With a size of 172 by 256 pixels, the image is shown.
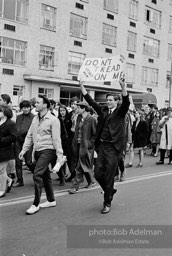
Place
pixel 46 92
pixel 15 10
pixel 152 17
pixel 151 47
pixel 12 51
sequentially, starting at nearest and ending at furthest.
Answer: pixel 15 10, pixel 12 51, pixel 46 92, pixel 152 17, pixel 151 47

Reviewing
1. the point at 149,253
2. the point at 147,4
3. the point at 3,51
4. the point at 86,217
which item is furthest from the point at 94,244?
the point at 147,4

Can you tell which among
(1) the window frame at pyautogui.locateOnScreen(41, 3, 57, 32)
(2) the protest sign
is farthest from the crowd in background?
(1) the window frame at pyautogui.locateOnScreen(41, 3, 57, 32)

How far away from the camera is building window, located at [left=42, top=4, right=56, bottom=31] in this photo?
29.2 metres

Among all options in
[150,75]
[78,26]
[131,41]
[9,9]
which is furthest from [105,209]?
[150,75]

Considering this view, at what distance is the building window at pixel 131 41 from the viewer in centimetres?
3719

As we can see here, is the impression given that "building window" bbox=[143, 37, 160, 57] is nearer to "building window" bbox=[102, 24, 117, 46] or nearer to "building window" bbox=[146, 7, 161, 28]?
"building window" bbox=[146, 7, 161, 28]

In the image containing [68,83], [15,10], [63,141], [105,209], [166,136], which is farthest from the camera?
[68,83]

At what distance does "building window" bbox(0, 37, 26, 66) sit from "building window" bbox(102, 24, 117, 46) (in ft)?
29.7

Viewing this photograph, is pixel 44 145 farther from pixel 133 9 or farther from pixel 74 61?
pixel 133 9

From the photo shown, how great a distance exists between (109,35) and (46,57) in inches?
312

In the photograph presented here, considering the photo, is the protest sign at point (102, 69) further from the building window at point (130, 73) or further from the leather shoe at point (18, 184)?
the building window at point (130, 73)

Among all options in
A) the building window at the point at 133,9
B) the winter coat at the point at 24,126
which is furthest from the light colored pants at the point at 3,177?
the building window at the point at 133,9

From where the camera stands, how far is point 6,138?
22.4 feet

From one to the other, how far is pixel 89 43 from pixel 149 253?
29.9 meters
